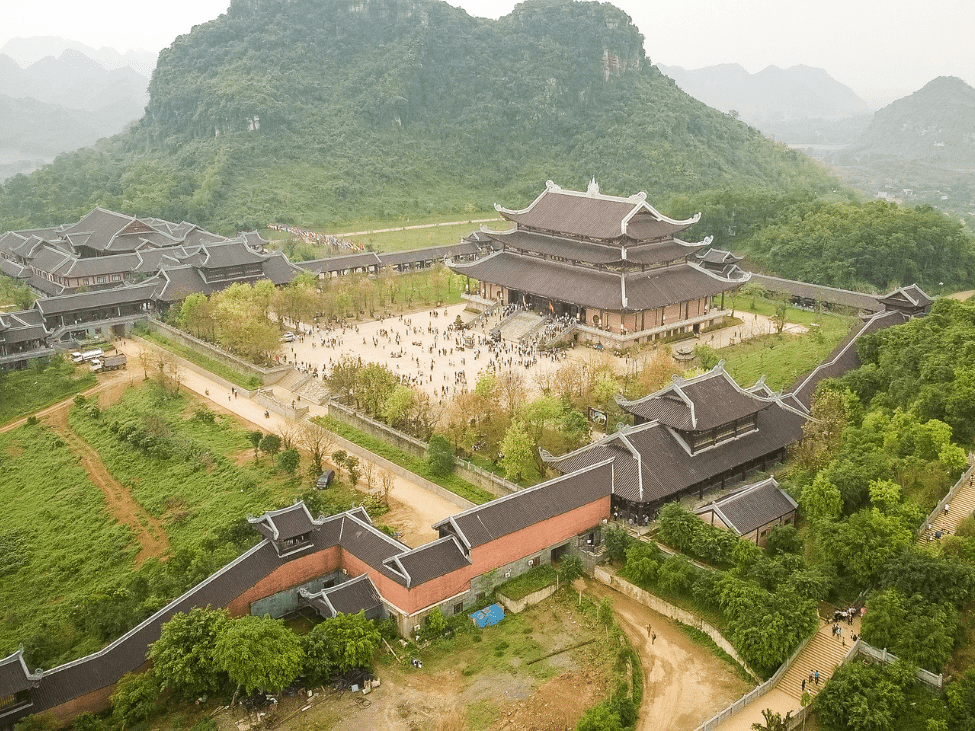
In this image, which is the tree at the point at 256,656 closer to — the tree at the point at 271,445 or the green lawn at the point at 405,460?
the green lawn at the point at 405,460

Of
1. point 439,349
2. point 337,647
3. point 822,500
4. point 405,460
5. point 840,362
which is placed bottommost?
point 405,460

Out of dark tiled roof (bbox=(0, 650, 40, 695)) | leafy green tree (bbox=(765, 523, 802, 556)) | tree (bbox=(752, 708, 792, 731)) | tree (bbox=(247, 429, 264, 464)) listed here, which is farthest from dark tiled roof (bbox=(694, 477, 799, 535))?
dark tiled roof (bbox=(0, 650, 40, 695))

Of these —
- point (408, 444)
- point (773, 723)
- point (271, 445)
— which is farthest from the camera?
point (408, 444)

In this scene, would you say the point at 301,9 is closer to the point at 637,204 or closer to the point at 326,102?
→ the point at 326,102

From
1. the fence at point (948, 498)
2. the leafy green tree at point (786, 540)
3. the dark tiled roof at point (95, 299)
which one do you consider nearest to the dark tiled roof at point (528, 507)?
the leafy green tree at point (786, 540)

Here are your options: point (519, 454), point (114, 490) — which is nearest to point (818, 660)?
point (519, 454)

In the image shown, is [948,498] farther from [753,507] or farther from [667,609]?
[667,609]

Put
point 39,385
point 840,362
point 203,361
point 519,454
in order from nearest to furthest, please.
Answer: point 519,454
point 840,362
point 39,385
point 203,361
